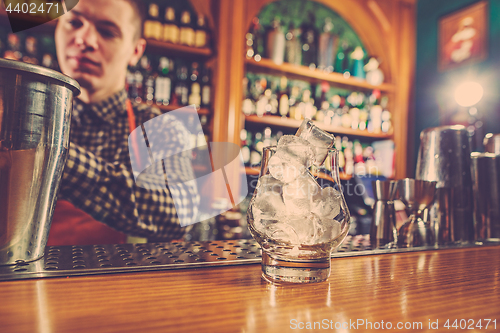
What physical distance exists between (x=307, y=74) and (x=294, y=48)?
0.79 ft

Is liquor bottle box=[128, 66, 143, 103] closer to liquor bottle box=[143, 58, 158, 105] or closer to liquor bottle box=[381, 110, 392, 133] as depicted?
liquor bottle box=[143, 58, 158, 105]

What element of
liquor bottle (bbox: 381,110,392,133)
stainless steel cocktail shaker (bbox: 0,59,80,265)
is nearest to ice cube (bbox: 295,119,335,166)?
stainless steel cocktail shaker (bbox: 0,59,80,265)

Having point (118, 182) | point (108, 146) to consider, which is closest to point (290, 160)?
point (118, 182)

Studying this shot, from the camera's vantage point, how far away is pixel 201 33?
2.48 m

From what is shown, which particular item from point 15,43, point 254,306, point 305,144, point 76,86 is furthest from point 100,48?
point 254,306

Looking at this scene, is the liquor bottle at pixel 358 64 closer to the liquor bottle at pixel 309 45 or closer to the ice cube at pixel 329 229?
the liquor bottle at pixel 309 45

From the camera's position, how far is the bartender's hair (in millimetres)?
2229

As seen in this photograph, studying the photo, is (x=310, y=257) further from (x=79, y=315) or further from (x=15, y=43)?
(x=15, y=43)

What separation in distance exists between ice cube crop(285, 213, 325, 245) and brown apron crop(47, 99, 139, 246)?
976 mm

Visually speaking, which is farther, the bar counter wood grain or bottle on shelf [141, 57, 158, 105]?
bottle on shelf [141, 57, 158, 105]

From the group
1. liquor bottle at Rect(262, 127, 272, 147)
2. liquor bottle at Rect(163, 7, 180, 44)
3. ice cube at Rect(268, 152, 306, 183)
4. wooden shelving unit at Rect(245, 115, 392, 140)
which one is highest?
liquor bottle at Rect(163, 7, 180, 44)

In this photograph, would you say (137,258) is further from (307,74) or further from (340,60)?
(340,60)

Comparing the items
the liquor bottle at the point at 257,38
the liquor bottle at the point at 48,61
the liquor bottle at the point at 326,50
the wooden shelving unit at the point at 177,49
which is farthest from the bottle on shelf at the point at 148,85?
the liquor bottle at the point at 326,50

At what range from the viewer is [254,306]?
15.2 inches
